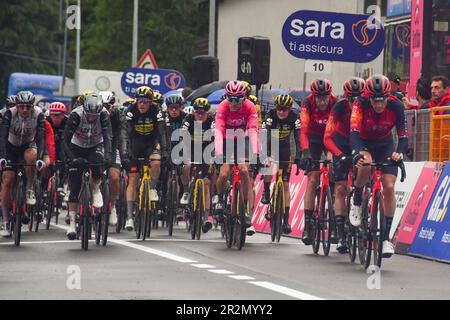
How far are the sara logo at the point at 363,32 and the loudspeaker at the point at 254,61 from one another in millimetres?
2167

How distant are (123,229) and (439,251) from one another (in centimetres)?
654

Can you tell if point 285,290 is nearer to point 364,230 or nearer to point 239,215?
point 364,230

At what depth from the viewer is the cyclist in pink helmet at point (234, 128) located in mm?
17156

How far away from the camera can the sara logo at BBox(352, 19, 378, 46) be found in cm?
2259

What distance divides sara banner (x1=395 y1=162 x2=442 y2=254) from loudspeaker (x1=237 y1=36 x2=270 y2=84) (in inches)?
297

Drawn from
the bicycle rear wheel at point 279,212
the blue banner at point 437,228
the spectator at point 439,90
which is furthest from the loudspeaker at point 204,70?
the blue banner at point 437,228

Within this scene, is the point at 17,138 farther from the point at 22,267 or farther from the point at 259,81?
the point at 259,81

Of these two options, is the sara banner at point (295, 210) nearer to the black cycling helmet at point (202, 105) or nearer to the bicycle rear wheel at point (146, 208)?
the black cycling helmet at point (202, 105)

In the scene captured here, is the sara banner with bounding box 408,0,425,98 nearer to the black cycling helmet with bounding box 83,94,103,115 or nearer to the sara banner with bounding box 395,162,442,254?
the sara banner with bounding box 395,162,442,254

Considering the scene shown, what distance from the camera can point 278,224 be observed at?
18.8 meters

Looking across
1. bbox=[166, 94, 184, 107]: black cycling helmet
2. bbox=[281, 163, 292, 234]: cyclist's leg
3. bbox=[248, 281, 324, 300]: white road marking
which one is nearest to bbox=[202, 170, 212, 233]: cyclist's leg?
bbox=[281, 163, 292, 234]: cyclist's leg

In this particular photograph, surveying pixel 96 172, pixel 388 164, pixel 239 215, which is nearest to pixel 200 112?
pixel 96 172

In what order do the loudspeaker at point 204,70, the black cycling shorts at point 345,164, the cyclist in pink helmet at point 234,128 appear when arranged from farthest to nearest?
the loudspeaker at point 204,70 < the cyclist in pink helmet at point 234,128 < the black cycling shorts at point 345,164
